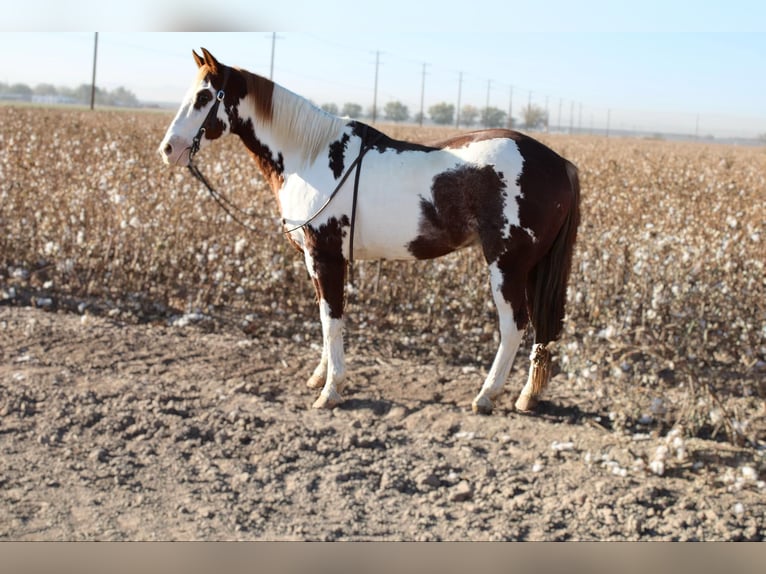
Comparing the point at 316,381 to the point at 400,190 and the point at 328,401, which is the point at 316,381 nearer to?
the point at 328,401

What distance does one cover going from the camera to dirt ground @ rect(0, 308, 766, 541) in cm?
346

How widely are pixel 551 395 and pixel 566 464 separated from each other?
1.01m

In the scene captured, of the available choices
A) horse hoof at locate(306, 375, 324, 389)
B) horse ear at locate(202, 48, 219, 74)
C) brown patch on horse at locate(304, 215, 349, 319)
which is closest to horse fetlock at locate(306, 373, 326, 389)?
horse hoof at locate(306, 375, 324, 389)

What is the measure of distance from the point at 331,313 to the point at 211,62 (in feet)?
5.16

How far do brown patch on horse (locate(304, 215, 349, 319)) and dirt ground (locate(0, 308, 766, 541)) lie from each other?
0.68m

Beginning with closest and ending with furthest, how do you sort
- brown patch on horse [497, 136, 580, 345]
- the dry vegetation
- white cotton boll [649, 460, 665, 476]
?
white cotton boll [649, 460, 665, 476], brown patch on horse [497, 136, 580, 345], the dry vegetation

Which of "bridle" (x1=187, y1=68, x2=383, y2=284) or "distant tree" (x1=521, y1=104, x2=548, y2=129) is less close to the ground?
"distant tree" (x1=521, y1=104, x2=548, y2=129)

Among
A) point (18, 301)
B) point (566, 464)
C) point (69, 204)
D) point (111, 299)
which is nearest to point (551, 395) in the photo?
point (566, 464)

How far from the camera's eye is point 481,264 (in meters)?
7.04

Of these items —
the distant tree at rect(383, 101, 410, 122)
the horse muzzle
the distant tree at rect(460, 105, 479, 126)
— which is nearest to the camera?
the horse muzzle

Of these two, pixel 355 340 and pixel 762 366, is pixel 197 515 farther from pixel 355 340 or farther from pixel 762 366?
pixel 762 366

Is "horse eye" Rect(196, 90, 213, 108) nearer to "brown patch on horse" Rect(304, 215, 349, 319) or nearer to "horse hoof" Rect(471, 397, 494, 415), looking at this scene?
"brown patch on horse" Rect(304, 215, 349, 319)

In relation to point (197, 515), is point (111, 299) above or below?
above

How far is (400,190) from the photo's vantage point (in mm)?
4328
